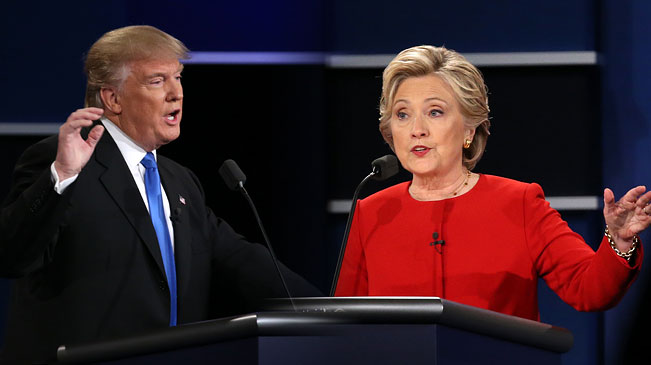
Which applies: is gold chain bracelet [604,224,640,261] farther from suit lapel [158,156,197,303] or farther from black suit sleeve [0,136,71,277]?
black suit sleeve [0,136,71,277]

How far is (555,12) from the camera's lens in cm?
270

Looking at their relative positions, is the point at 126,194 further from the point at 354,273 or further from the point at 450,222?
the point at 450,222

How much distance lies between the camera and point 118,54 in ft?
7.36

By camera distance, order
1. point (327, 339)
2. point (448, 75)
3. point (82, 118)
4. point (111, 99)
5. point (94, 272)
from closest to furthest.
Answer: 1. point (327, 339)
2. point (82, 118)
3. point (94, 272)
4. point (448, 75)
5. point (111, 99)

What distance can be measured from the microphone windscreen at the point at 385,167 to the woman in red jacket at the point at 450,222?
0.64 feet

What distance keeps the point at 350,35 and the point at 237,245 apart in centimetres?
84

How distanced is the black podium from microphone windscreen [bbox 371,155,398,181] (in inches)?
24.3

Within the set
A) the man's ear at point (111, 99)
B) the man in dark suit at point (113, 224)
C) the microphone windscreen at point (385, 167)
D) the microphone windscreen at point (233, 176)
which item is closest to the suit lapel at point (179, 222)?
the man in dark suit at point (113, 224)

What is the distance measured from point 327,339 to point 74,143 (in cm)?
74

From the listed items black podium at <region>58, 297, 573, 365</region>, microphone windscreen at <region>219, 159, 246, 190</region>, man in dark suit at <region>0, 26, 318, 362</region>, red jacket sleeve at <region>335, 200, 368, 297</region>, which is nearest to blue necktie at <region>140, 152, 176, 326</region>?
man in dark suit at <region>0, 26, 318, 362</region>

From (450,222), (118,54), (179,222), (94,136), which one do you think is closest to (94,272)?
(179,222)

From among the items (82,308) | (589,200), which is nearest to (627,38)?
(589,200)

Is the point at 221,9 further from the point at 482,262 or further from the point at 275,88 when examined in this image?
the point at 482,262

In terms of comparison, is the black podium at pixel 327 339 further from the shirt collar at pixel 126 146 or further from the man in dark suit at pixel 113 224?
the shirt collar at pixel 126 146
